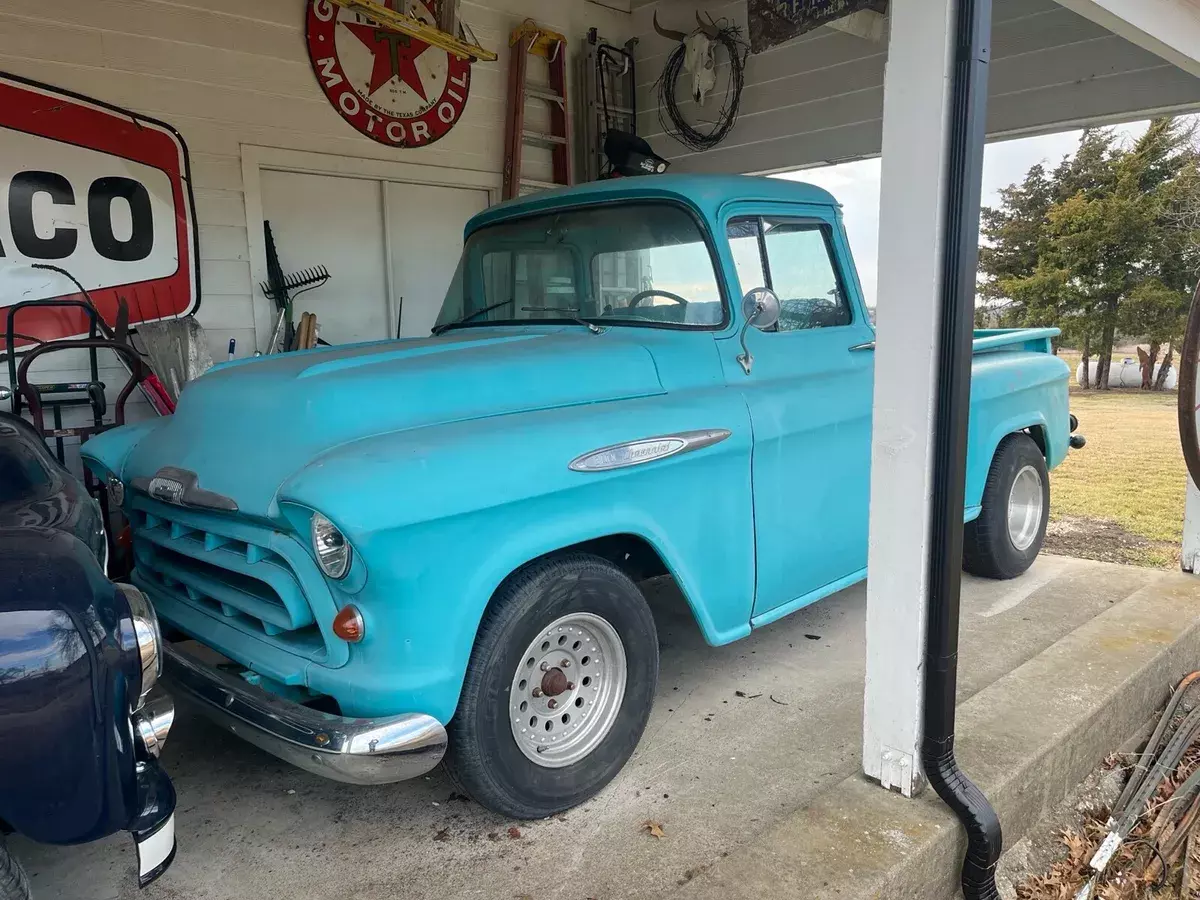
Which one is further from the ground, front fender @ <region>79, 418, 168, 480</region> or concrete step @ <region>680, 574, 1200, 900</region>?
front fender @ <region>79, 418, 168, 480</region>

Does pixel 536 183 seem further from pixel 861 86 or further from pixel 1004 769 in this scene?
pixel 1004 769

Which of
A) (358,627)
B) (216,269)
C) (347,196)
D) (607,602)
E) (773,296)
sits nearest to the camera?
(358,627)

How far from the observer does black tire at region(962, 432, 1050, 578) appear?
426 cm

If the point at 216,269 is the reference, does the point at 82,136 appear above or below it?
above

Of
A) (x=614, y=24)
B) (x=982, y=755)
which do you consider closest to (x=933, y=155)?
(x=982, y=755)

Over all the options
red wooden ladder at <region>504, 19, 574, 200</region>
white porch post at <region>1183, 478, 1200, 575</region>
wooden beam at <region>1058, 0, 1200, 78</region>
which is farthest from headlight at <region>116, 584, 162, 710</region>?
red wooden ladder at <region>504, 19, 574, 200</region>

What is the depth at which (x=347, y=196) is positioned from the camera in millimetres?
6035

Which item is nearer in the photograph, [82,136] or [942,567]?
[942,567]

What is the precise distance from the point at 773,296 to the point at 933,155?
0.93 meters

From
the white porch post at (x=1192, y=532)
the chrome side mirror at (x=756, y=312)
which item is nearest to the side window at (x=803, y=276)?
the chrome side mirror at (x=756, y=312)

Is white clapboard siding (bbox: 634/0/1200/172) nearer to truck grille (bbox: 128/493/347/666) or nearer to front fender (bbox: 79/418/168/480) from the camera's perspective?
front fender (bbox: 79/418/168/480)

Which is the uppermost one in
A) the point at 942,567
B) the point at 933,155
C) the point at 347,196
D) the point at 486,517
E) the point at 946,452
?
the point at 347,196

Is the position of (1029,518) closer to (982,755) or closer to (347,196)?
(982,755)

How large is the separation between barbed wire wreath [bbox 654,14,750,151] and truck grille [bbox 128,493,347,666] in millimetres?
6140
